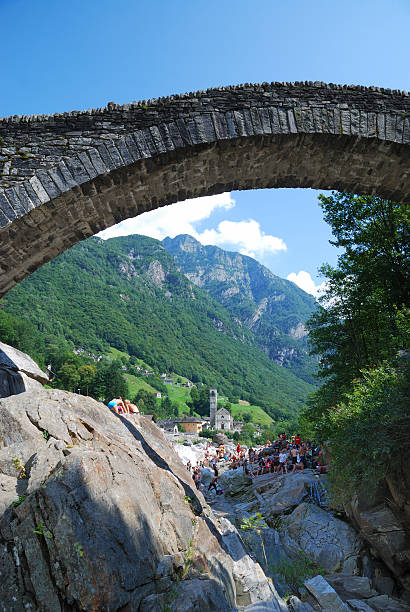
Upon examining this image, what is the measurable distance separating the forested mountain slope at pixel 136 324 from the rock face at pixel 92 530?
9865cm

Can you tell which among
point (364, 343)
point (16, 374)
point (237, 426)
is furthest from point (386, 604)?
point (237, 426)

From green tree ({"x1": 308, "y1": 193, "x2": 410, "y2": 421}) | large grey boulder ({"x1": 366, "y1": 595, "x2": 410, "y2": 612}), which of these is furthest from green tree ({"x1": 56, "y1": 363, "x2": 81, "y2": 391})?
large grey boulder ({"x1": 366, "y1": 595, "x2": 410, "y2": 612})

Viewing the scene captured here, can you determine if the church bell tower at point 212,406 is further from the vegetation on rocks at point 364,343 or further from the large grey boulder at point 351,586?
the large grey boulder at point 351,586

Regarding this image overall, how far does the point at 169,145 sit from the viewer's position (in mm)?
5137

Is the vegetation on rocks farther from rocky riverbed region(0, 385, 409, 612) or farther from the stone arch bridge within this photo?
the stone arch bridge

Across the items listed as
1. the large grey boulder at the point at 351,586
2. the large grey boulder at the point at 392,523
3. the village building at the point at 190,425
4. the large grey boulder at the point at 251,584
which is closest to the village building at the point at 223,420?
the village building at the point at 190,425

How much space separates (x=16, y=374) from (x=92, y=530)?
573 centimetres

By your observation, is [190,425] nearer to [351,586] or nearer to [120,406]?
[120,406]

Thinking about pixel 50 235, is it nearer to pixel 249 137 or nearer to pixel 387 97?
pixel 249 137

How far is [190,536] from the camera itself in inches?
256

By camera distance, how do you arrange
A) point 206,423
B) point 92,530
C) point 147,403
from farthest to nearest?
point 206,423
point 147,403
point 92,530

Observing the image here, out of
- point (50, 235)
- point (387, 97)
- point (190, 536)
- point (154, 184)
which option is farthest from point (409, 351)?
point (50, 235)

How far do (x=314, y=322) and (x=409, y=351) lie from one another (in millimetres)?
6830

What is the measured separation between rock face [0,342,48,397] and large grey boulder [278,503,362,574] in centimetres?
902
